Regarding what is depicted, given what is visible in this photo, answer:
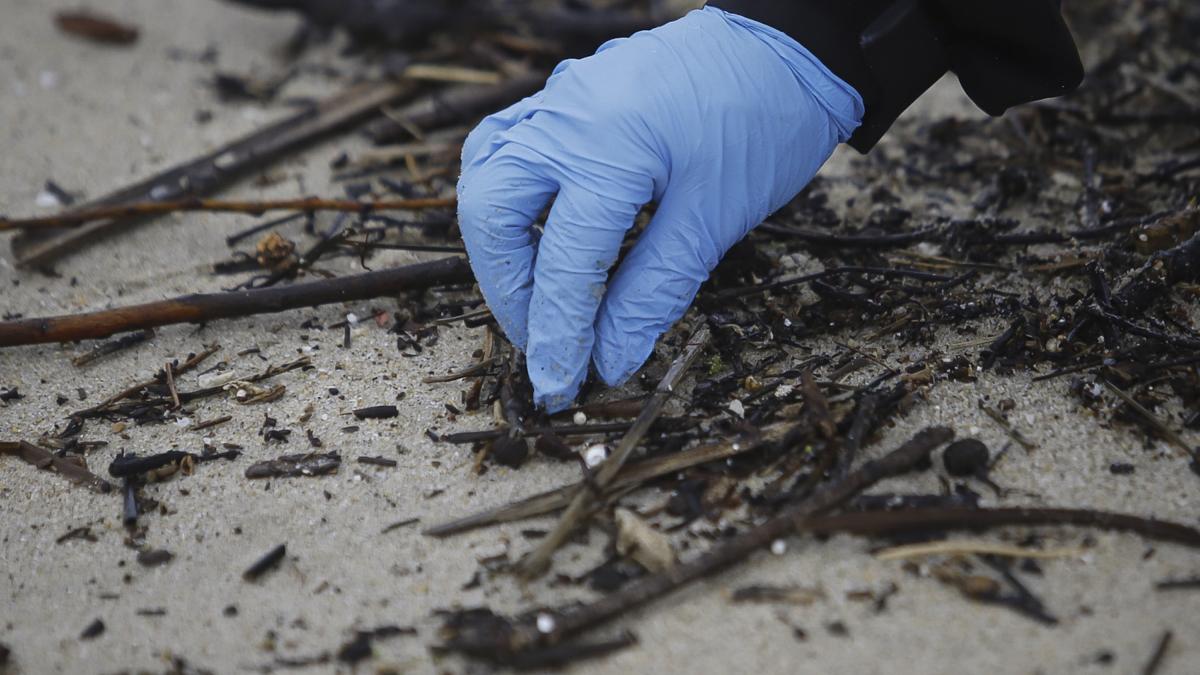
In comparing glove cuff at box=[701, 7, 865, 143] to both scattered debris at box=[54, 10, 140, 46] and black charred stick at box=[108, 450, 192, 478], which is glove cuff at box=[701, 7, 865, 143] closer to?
black charred stick at box=[108, 450, 192, 478]

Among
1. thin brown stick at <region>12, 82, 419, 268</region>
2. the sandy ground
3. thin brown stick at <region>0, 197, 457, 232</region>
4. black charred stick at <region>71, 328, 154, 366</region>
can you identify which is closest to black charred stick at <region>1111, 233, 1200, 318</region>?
the sandy ground

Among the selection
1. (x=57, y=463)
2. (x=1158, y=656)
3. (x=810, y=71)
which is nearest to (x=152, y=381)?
(x=57, y=463)

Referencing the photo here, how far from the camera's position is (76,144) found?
4930 millimetres

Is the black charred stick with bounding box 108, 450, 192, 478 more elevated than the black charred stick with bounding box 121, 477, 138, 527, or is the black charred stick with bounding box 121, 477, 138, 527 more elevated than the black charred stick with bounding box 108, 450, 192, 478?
the black charred stick with bounding box 108, 450, 192, 478

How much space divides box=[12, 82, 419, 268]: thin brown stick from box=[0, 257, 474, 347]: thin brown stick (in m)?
0.80

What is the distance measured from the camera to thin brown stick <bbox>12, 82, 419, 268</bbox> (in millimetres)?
4121

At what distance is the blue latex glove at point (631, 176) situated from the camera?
110 inches

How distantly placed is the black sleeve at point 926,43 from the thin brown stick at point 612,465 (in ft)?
3.40

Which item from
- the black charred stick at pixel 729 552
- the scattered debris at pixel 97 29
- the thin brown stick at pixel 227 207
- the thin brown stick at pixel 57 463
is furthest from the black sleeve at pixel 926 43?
the scattered debris at pixel 97 29

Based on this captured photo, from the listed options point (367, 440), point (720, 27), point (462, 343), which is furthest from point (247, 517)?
point (720, 27)

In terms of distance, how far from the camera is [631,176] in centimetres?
280

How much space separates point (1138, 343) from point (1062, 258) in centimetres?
56

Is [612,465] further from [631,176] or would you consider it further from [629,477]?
[631,176]

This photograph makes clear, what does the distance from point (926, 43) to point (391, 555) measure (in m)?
2.36
